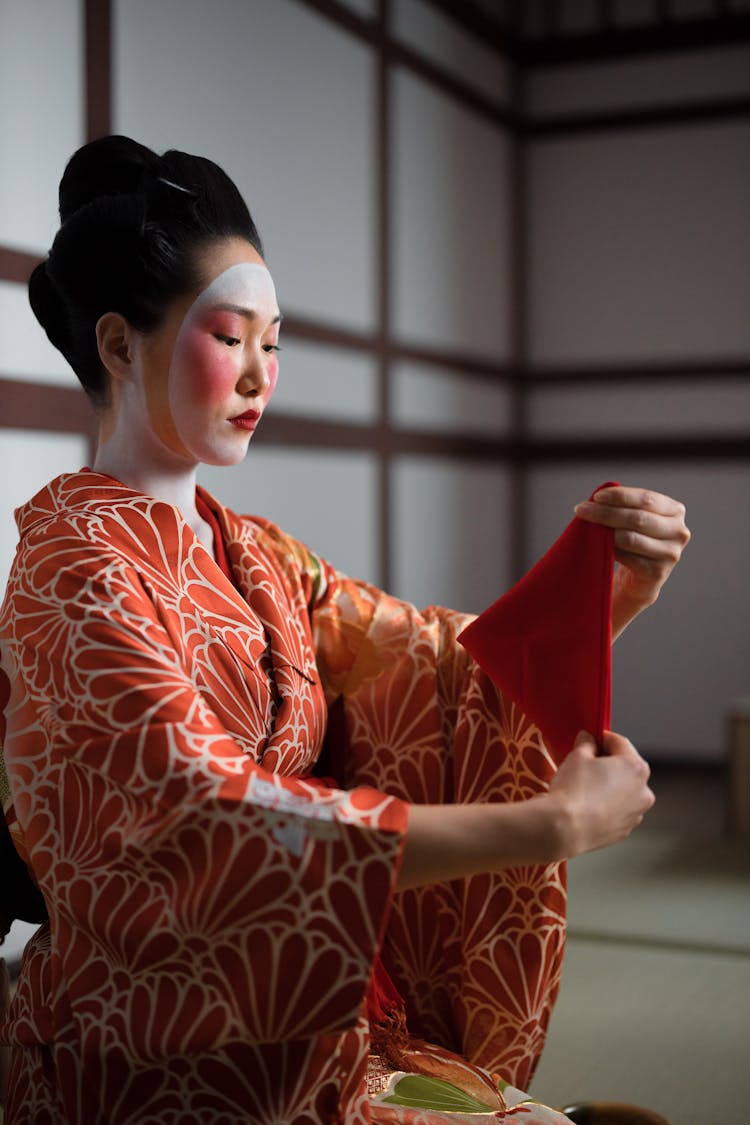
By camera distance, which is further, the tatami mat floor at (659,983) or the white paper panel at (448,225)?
the white paper panel at (448,225)

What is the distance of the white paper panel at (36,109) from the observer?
2.73 m

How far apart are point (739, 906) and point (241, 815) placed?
8.26ft

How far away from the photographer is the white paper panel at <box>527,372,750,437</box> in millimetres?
5324

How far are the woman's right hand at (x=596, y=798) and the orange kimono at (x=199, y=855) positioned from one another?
16 cm

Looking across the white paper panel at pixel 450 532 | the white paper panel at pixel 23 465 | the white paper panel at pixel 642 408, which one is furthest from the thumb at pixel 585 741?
the white paper panel at pixel 642 408

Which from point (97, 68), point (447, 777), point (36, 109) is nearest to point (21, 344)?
point (36, 109)

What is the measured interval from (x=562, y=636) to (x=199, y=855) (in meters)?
0.53

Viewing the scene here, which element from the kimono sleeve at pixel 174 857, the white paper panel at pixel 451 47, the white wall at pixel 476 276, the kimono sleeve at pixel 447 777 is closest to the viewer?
Answer: the kimono sleeve at pixel 174 857

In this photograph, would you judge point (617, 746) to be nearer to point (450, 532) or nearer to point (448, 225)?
point (450, 532)

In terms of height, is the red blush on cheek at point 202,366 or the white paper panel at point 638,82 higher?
the white paper panel at point 638,82

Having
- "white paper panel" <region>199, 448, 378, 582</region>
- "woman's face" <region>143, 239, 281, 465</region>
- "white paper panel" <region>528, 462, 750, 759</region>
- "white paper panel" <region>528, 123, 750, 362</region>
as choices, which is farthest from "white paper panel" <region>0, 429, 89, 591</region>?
"white paper panel" <region>528, 123, 750, 362</region>

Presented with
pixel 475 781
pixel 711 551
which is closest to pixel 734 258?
pixel 711 551

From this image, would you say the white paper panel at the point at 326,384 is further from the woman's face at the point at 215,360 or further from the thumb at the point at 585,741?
the thumb at the point at 585,741

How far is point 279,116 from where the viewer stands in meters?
3.82
